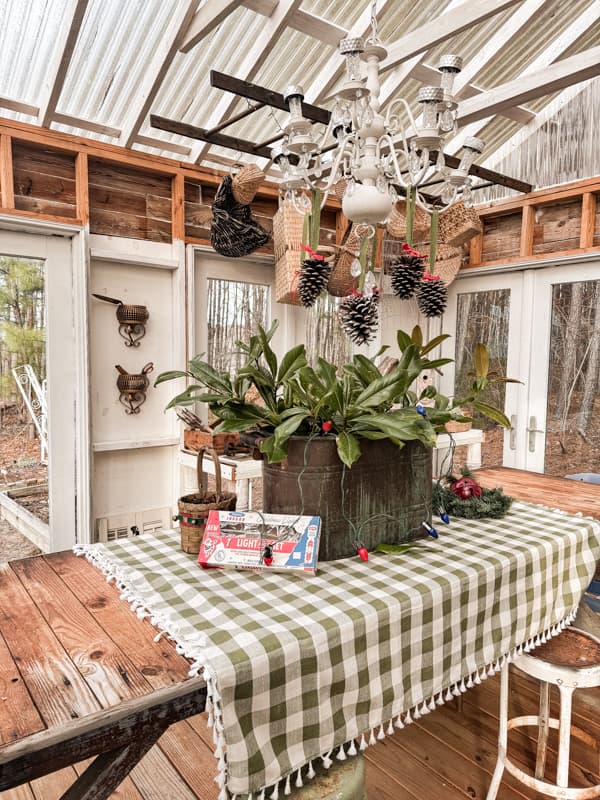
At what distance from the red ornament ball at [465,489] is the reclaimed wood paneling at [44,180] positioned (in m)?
2.24

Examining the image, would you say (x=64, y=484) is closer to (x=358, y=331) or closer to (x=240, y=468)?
(x=240, y=468)

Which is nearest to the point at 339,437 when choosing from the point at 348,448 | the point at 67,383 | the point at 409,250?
the point at 348,448

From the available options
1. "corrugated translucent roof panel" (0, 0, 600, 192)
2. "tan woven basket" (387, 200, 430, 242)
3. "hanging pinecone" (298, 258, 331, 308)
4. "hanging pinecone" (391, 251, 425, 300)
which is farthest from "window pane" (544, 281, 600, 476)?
"hanging pinecone" (298, 258, 331, 308)

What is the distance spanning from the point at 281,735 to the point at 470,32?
9.24ft

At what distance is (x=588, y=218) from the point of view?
10.2 feet

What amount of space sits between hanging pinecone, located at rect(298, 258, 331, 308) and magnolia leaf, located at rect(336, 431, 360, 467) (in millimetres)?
453

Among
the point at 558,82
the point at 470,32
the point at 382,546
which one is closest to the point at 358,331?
the point at 382,546

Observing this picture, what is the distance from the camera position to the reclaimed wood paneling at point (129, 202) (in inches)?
111

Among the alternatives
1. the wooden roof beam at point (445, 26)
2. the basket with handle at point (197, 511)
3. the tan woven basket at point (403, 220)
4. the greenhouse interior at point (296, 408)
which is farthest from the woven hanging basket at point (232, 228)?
the basket with handle at point (197, 511)

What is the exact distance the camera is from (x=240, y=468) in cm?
246

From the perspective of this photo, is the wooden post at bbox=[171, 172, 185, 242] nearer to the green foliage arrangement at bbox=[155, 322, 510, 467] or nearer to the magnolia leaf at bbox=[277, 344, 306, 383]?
the green foliage arrangement at bbox=[155, 322, 510, 467]

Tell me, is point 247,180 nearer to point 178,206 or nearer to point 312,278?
point 178,206

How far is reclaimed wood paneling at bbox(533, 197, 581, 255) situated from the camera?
323 centimetres

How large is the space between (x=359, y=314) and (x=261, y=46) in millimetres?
1466
